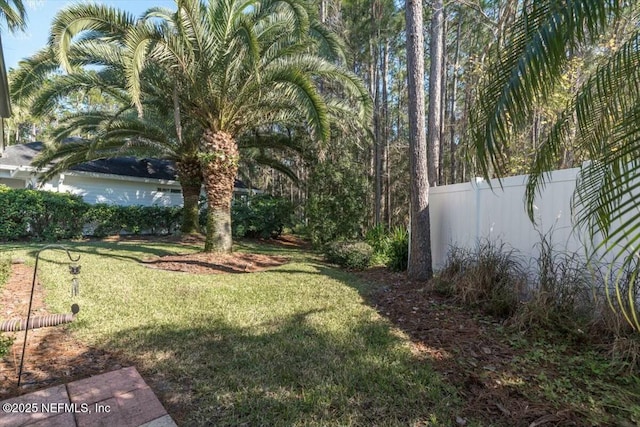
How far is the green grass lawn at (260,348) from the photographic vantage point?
8.53 feet

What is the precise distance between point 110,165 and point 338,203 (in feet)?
42.3

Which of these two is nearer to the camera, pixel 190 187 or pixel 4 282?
pixel 4 282

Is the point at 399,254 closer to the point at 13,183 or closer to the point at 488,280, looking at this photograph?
the point at 488,280

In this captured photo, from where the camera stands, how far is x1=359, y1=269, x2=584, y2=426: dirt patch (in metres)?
2.53

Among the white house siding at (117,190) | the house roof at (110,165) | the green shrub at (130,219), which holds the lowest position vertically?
the green shrub at (130,219)

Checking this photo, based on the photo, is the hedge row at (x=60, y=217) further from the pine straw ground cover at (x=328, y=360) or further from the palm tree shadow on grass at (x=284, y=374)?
the palm tree shadow on grass at (x=284, y=374)

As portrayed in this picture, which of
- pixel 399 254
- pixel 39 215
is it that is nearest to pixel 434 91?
pixel 399 254

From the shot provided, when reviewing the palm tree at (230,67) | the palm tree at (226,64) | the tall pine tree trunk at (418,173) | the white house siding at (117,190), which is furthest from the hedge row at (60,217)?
the tall pine tree trunk at (418,173)

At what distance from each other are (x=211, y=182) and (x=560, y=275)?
759 centimetres

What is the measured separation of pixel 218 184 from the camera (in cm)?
880

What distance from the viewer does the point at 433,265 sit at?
7.32 metres

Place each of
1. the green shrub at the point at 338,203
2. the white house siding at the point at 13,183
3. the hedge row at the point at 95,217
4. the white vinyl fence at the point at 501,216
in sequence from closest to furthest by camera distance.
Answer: the white vinyl fence at the point at 501,216 < the green shrub at the point at 338,203 < the hedge row at the point at 95,217 < the white house siding at the point at 13,183

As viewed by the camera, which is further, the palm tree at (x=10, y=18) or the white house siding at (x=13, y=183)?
the white house siding at (x=13, y=183)

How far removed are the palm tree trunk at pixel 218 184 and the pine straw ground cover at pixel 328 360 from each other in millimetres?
3124
